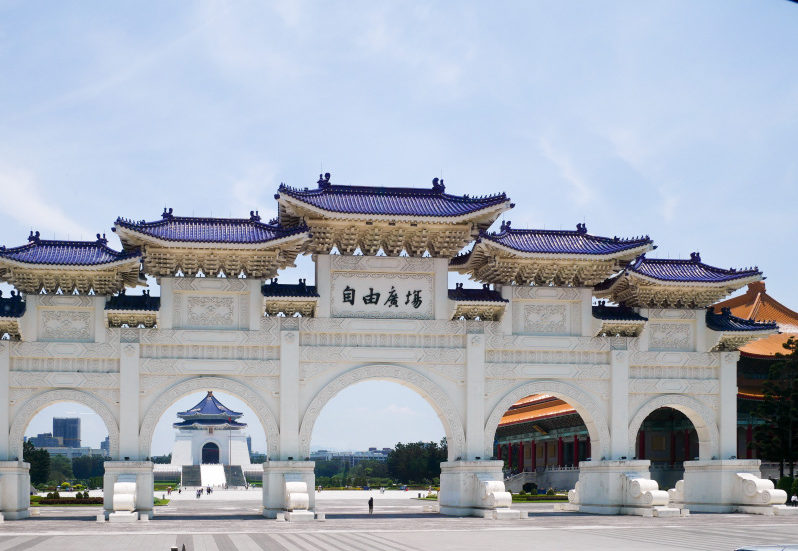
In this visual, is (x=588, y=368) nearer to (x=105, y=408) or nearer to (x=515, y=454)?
(x=105, y=408)

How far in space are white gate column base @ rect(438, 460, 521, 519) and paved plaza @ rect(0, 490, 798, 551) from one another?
0.67 metres

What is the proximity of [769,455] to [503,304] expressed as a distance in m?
13.4

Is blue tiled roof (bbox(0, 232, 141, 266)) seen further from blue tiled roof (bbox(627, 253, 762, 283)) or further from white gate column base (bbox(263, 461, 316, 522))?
blue tiled roof (bbox(627, 253, 762, 283))

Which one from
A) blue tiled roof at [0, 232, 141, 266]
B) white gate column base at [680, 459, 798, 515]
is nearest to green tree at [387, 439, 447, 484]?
white gate column base at [680, 459, 798, 515]

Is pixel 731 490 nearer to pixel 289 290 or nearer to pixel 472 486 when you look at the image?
pixel 472 486

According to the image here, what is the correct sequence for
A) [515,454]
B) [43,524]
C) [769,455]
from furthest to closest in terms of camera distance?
[515,454], [769,455], [43,524]

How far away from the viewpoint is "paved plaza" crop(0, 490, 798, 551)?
742 inches

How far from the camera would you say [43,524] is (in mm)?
24453

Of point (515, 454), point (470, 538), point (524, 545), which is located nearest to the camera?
point (524, 545)

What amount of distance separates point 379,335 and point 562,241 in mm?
6015

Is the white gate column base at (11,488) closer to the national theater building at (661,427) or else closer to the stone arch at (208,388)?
the stone arch at (208,388)

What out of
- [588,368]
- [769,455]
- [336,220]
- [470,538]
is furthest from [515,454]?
[470,538]

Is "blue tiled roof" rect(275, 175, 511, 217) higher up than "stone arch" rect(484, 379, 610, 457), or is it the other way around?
"blue tiled roof" rect(275, 175, 511, 217)

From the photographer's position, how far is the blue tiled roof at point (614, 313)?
28464mm
